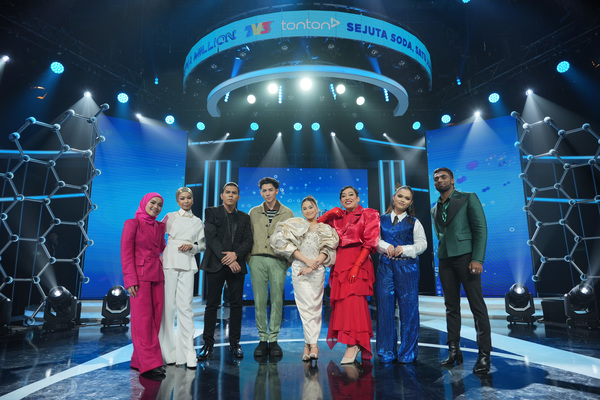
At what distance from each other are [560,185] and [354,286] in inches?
195

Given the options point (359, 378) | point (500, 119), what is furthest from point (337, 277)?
point (500, 119)

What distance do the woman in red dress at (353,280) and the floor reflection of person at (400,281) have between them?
110mm

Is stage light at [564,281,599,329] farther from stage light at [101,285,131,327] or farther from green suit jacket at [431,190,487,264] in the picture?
A: stage light at [101,285,131,327]

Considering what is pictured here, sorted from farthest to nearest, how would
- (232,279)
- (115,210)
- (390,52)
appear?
1. (115,210)
2. (390,52)
3. (232,279)

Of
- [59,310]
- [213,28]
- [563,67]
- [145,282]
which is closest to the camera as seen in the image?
[145,282]

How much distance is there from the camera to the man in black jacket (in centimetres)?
304

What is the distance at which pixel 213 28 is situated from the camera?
5336mm

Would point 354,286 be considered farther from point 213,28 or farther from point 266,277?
point 213,28

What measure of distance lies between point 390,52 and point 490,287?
4469 millimetres

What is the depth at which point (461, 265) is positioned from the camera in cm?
283

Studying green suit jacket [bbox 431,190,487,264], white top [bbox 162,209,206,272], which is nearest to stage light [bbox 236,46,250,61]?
white top [bbox 162,209,206,272]

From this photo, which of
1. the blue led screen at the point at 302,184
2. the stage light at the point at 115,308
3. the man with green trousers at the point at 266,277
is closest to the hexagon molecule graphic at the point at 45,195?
the stage light at the point at 115,308

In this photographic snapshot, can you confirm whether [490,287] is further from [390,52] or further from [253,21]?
[253,21]

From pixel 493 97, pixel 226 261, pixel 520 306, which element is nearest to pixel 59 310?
pixel 226 261
